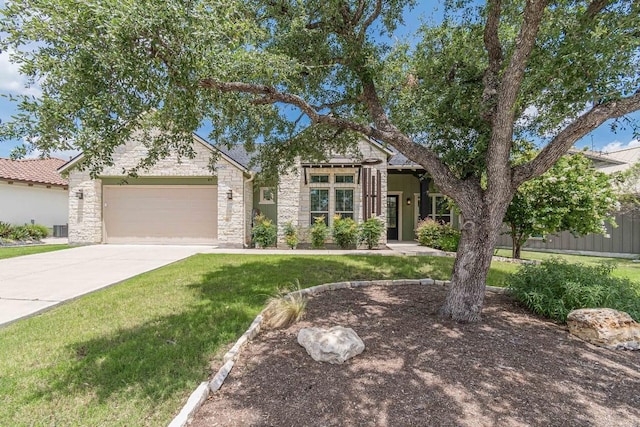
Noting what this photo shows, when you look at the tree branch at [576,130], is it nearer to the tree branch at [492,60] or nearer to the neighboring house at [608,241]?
the tree branch at [492,60]

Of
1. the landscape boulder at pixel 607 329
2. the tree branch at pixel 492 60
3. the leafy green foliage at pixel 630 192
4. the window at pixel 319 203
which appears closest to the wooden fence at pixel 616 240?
the leafy green foliage at pixel 630 192

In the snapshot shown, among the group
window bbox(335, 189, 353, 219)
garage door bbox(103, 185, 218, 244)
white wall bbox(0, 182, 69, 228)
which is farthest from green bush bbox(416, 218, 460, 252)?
white wall bbox(0, 182, 69, 228)

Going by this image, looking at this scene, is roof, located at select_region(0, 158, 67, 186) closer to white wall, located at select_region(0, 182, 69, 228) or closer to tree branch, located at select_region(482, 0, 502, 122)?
white wall, located at select_region(0, 182, 69, 228)

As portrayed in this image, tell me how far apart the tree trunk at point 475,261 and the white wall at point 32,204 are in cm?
1983

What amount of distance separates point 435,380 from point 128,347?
326 centimetres

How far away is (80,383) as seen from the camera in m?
2.87

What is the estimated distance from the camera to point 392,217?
16000 millimetres

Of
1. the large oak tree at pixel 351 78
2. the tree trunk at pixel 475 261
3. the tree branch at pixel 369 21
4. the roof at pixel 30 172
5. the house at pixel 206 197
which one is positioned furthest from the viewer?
the roof at pixel 30 172

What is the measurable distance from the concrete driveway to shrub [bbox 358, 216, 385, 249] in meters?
6.26

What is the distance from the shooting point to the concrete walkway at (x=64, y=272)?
17.0ft

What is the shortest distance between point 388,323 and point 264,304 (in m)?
1.93

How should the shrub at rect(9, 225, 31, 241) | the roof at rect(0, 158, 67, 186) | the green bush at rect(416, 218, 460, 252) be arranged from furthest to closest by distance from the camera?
the roof at rect(0, 158, 67, 186), the shrub at rect(9, 225, 31, 241), the green bush at rect(416, 218, 460, 252)

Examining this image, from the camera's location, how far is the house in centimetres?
1249

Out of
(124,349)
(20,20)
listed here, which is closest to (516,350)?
(124,349)
